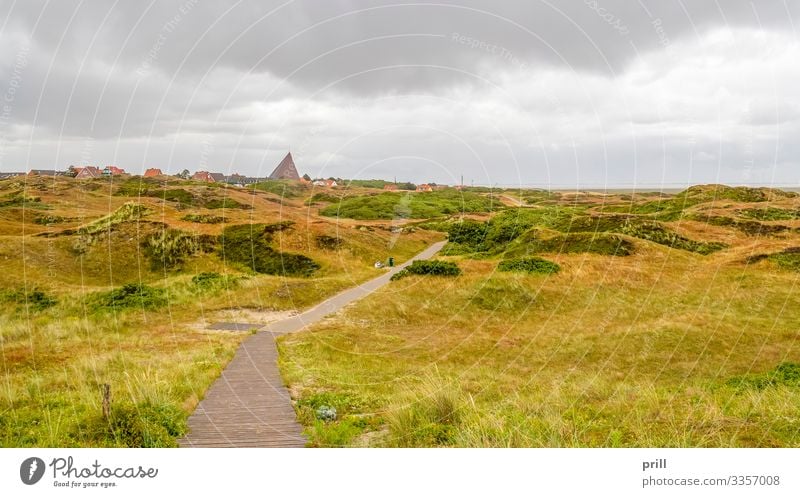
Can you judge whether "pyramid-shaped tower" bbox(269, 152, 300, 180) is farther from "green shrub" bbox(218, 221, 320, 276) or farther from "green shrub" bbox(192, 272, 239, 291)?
"green shrub" bbox(192, 272, 239, 291)

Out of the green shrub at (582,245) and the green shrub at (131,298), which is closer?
the green shrub at (131,298)

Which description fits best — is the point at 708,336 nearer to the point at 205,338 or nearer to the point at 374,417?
the point at 374,417

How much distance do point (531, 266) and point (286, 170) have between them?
12879 centimetres

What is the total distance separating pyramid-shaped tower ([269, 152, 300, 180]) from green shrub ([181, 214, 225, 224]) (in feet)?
270

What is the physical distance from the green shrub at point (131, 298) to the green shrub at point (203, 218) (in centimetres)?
2651

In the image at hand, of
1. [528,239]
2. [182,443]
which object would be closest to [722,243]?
[528,239]

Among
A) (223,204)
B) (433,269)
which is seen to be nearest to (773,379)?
(433,269)

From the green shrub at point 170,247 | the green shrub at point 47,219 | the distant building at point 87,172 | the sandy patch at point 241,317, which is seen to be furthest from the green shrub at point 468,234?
the distant building at point 87,172

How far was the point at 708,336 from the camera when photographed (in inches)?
1030

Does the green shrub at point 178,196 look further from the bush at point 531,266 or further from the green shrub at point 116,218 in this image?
the bush at point 531,266

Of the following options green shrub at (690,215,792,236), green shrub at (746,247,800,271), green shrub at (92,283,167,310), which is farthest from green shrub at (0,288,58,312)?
green shrub at (690,215,792,236)

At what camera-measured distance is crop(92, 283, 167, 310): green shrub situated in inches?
1259

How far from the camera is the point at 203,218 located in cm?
6216

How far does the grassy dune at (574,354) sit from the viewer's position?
11.3 meters
